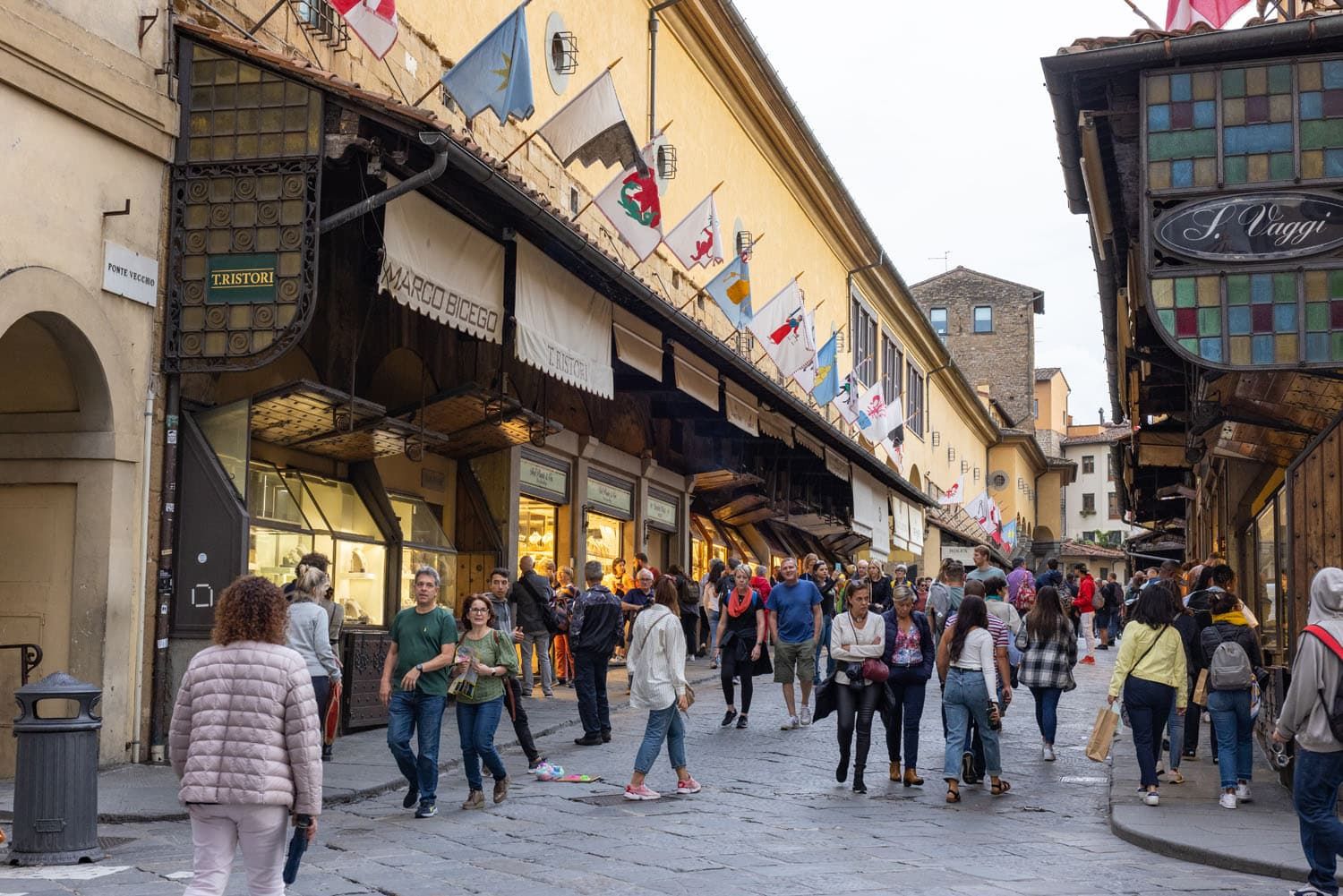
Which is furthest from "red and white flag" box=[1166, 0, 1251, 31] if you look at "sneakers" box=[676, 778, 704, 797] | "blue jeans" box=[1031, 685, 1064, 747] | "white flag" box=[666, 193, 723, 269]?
"white flag" box=[666, 193, 723, 269]

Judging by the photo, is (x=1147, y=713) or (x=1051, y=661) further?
(x=1051, y=661)

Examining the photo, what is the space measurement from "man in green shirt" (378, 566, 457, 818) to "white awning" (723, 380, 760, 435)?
41.0 ft

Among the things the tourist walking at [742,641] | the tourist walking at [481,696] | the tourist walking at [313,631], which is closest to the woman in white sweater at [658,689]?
the tourist walking at [481,696]

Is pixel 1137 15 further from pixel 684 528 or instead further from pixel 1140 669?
pixel 684 528

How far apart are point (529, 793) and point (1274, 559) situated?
25.0 feet

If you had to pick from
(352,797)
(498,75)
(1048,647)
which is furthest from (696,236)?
(352,797)

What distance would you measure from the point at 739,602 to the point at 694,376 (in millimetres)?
5812

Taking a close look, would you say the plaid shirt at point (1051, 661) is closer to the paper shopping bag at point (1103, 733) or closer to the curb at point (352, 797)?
the paper shopping bag at point (1103, 733)

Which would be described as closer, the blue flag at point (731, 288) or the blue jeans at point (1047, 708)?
the blue jeans at point (1047, 708)

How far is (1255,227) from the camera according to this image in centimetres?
1191

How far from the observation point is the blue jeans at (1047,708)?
1268 centimetres

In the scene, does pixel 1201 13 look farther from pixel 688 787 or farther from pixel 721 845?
pixel 721 845

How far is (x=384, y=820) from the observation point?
9.53m

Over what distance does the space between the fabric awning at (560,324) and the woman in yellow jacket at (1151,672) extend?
21.1 ft
